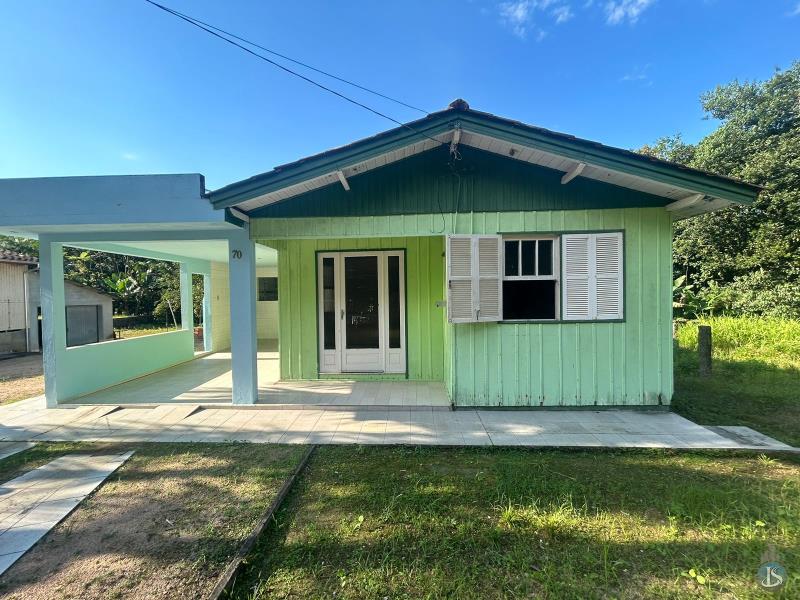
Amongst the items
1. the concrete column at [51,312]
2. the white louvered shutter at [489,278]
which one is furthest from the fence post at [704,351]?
the concrete column at [51,312]

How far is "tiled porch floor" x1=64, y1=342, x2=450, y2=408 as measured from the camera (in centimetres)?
544

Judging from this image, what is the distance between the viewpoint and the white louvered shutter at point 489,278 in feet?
16.5

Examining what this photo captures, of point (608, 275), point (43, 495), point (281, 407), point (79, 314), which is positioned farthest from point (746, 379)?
point (79, 314)

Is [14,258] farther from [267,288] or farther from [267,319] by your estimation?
[267,319]

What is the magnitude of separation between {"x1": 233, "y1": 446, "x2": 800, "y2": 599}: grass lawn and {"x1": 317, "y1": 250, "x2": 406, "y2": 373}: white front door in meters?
3.14

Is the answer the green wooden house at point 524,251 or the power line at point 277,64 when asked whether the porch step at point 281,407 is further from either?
the power line at point 277,64

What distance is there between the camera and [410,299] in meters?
6.66

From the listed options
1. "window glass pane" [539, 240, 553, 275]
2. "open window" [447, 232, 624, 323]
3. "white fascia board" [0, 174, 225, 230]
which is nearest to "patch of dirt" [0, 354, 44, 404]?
"white fascia board" [0, 174, 225, 230]

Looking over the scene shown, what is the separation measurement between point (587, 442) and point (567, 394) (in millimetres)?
1178

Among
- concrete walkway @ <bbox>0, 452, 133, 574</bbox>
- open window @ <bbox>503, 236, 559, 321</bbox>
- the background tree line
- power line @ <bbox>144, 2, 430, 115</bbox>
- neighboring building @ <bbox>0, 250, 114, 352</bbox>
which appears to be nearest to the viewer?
concrete walkway @ <bbox>0, 452, 133, 574</bbox>

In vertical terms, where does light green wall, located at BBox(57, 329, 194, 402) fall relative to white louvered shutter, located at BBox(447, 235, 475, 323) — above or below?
below

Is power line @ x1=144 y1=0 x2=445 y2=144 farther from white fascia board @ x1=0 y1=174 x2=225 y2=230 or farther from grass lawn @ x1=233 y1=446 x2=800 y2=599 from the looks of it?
grass lawn @ x1=233 y1=446 x2=800 y2=599

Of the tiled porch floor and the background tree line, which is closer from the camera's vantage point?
the tiled porch floor

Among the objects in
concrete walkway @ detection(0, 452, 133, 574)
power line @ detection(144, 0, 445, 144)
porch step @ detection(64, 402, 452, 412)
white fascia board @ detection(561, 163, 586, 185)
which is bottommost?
concrete walkway @ detection(0, 452, 133, 574)
